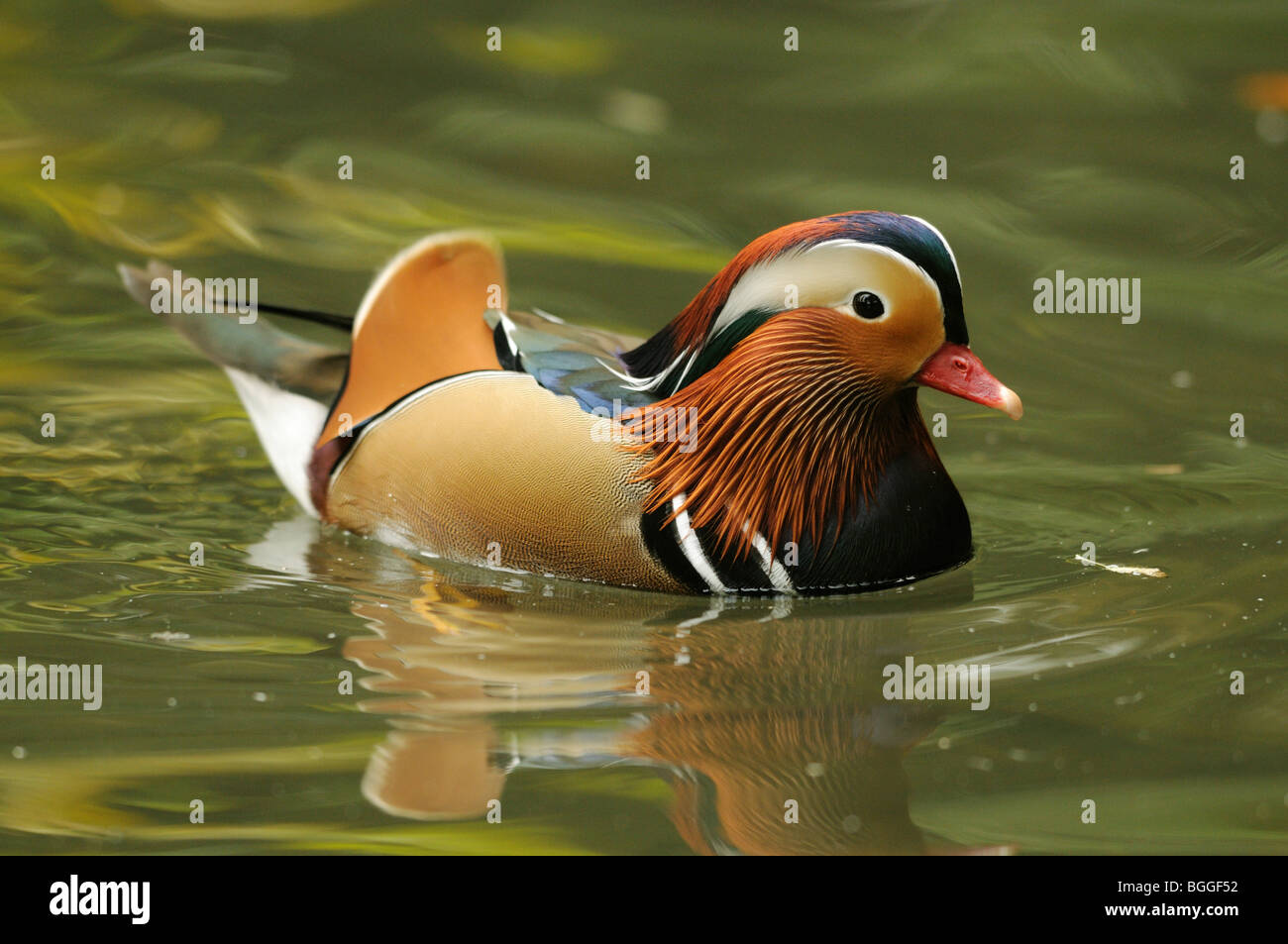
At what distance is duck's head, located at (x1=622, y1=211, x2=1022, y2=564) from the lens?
515cm

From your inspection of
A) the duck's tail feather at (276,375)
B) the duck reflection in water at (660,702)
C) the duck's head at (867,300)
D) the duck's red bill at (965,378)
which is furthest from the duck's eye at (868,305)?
the duck's tail feather at (276,375)

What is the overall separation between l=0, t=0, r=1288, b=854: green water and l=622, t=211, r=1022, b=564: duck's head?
1.20 ft

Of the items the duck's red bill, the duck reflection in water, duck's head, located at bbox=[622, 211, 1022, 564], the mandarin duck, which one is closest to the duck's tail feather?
the mandarin duck

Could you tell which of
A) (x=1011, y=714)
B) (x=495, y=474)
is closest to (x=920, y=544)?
(x=1011, y=714)

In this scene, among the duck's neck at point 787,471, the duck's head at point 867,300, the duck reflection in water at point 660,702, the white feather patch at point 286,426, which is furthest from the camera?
the white feather patch at point 286,426

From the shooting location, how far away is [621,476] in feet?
17.9

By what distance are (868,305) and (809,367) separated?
268 mm

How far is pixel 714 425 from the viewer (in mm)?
5457

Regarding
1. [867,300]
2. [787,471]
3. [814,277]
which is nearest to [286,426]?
[787,471]

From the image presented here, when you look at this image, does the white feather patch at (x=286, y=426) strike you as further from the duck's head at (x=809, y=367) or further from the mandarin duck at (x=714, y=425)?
the duck's head at (x=809, y=367)

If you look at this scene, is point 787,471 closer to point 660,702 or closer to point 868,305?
point 868,305

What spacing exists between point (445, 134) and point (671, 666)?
14.7ft

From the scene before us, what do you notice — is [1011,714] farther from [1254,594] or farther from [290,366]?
[290,366]

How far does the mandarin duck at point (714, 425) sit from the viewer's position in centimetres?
521
